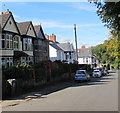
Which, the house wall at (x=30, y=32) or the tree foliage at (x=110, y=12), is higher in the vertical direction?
the house wall at (x=30, y=32)

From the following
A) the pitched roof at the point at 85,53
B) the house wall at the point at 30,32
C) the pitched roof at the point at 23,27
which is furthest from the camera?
the pitched roof at the point at 85,53

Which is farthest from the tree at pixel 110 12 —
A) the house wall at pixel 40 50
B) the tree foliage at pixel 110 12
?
the house wall at pixel 40 50

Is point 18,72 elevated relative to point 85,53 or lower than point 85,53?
lower

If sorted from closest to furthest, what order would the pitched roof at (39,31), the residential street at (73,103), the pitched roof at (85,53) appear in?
the residential street at (73,103)
the pitched roof at (39,31)
the pitched roof at (85,53)

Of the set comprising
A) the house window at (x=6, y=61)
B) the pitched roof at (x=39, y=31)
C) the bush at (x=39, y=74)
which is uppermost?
the pitched roof at (x=39, y=31)

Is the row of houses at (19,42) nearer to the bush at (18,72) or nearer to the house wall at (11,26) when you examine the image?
the house wall at (11,26)

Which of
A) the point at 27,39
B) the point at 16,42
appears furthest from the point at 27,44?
the point at 16,42

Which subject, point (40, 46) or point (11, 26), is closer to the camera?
point (11, 26)

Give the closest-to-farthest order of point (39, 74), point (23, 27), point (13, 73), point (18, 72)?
1. point (13, 73)
2. point (18, 72)
3. point (39, 74)
4. point (23, 27)

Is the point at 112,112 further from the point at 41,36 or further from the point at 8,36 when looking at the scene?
the point at 41,36

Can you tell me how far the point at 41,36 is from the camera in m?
40.1

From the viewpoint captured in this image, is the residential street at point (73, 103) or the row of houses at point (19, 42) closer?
the residential street at point (73, 103)

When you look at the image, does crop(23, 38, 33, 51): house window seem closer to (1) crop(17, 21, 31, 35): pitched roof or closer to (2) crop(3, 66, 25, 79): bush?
(1) crop(17, 21, 31, 35): pitched roof

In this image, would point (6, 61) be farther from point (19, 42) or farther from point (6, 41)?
point (19, 42)
